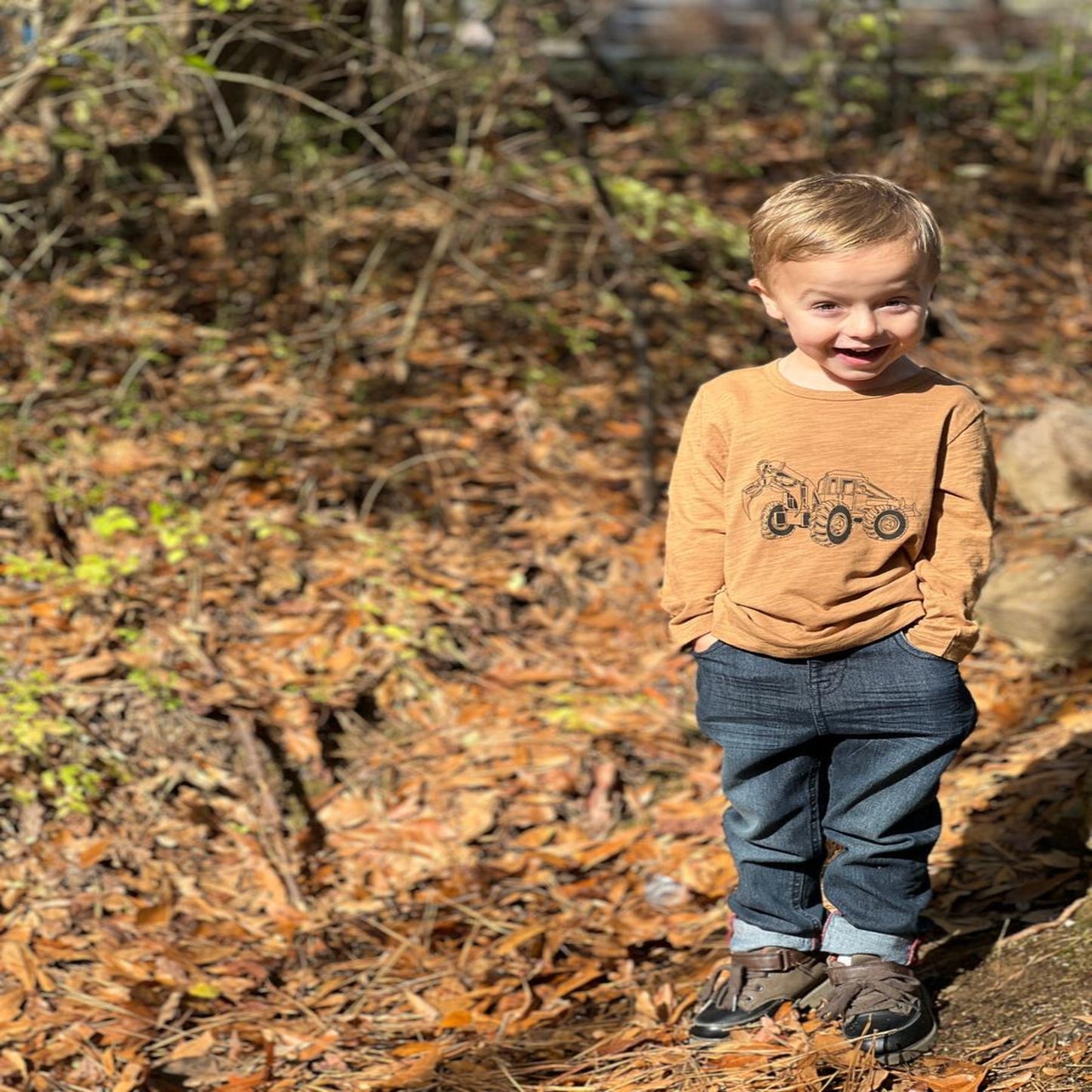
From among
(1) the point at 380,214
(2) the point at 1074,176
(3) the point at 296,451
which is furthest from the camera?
(2) the point at 1074,176

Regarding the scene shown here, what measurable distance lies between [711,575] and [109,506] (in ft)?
11.4

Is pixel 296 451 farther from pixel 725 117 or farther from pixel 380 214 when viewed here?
pixel 725 117

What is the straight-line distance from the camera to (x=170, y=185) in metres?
7.00

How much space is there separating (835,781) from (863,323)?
0.97 m

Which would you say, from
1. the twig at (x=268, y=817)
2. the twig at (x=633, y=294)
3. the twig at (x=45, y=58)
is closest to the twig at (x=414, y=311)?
the twig at (x=633, y=294)

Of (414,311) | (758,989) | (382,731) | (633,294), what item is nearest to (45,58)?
(414,311)

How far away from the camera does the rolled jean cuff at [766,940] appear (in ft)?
9.30

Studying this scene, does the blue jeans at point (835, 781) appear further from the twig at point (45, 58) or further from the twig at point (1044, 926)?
the twig at point (45, 58)

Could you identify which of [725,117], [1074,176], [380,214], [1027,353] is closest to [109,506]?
[380,214]

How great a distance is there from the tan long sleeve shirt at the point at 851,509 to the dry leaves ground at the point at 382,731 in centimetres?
91

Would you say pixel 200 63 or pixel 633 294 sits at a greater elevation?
pixel 200 63

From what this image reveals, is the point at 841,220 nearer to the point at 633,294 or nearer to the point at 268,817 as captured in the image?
the point at 268,817

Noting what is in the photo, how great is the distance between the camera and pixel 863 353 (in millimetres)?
2422

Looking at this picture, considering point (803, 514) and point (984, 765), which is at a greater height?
point (803, 514)
